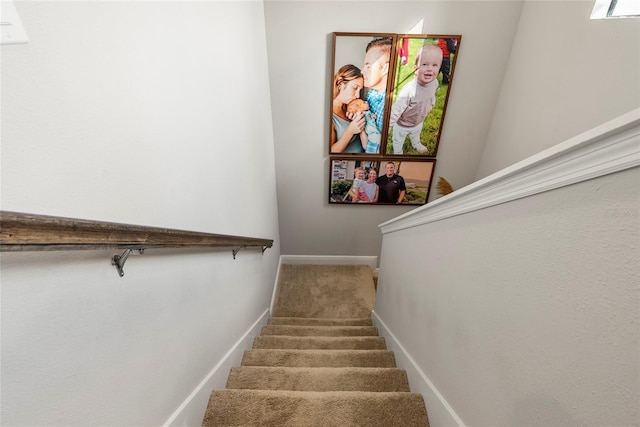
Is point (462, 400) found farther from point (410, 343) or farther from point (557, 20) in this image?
point (557, 20)

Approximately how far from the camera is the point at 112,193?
608 mm

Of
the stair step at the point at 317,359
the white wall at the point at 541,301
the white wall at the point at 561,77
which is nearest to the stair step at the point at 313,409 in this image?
the white wall at the point at 541,301

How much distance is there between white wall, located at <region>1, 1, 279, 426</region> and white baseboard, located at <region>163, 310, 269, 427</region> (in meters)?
0.03

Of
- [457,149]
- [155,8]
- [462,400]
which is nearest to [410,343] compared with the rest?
[462,400]

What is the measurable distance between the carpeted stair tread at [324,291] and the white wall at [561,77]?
2198 millimetres

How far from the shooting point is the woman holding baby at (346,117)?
8.28ft

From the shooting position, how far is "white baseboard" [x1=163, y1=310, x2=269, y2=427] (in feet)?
3.05

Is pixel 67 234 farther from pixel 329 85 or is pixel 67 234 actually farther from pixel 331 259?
pixel 331 259

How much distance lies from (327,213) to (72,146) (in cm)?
299

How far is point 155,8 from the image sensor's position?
2.50 ft

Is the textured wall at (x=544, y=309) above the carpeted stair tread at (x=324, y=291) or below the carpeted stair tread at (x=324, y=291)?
above

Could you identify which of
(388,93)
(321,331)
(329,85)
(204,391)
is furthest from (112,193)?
(388,93)

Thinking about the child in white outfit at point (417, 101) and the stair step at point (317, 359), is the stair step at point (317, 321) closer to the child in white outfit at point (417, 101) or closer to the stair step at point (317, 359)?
the stair step at point (317, 359)

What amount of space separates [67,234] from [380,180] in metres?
2.98
